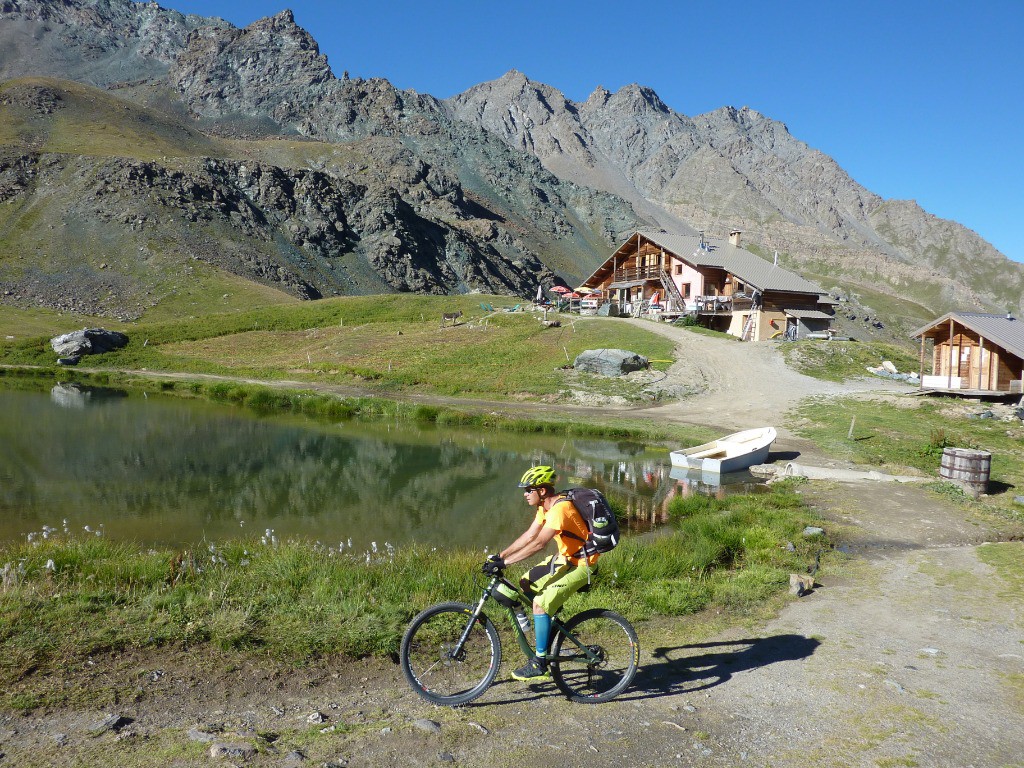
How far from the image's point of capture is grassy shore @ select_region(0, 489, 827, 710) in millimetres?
7242

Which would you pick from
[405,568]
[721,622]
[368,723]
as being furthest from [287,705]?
[721,622]

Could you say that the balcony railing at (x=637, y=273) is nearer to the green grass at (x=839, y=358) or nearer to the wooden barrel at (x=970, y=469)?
the green grass at (x=839, y=358)

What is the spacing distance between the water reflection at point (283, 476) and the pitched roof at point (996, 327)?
20516 millimetres

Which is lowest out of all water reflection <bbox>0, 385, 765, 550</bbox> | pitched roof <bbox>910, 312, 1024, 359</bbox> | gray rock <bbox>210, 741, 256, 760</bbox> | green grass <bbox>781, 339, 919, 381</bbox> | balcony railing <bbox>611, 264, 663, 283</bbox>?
water reflection <bbox>0, 385, 765, 550</bbox>

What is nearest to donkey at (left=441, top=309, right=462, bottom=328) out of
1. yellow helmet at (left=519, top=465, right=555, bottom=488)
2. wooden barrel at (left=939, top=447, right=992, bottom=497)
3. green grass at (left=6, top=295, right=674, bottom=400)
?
green grass at (left=6, top=295, right=674, bottom=400)

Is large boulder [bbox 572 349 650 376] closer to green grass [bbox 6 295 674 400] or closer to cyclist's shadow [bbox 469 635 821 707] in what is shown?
green grass [bbox 6 295 674 400]

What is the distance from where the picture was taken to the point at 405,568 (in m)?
10.5

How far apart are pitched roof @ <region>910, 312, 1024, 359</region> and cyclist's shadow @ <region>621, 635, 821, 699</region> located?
105 feet

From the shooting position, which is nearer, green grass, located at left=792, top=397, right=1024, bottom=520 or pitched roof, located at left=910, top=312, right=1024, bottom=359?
green grass, located at left=792, top=397, right=1024, bottom=520

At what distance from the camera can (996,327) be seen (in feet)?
113

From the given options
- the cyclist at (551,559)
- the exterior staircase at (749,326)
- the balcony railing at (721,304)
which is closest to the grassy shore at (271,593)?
the cyclist at (551,559)

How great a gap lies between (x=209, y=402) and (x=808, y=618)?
3852cm

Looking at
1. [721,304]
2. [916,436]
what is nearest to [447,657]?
[916,436]

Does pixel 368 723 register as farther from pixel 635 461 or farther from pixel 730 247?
pixel 730 247
